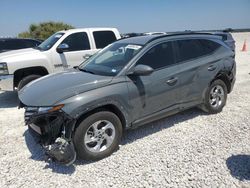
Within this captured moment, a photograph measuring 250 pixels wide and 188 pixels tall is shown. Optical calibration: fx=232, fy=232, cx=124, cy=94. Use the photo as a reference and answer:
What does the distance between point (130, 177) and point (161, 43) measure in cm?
233

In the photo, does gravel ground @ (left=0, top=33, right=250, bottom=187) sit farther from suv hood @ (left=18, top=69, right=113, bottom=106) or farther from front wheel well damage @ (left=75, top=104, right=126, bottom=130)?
suv hood @ (left=18, top=69, right=113, bottom=106)

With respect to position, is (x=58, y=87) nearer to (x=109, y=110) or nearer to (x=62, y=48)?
(x=109, y=110)

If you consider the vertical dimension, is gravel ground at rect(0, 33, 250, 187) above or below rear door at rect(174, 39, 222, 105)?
below

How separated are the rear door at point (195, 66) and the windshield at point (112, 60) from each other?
93cm

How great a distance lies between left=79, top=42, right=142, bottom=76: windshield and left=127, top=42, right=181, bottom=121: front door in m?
0.24

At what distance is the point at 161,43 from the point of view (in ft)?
13.5

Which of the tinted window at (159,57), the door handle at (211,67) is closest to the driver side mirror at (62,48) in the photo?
the tinted window at (159,57)

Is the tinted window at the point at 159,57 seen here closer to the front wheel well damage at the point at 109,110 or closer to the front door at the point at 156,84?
the front door at the point at 156,84

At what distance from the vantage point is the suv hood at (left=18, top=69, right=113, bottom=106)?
3189mm

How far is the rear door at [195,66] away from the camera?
4242 millimetres

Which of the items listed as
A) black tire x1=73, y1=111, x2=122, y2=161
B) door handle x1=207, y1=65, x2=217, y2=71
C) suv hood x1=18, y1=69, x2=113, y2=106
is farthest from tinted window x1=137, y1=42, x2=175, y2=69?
black tire x1=73, y1=111, x2=122, y2=161

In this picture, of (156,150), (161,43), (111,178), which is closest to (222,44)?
(161,43)

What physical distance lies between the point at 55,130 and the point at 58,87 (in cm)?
65

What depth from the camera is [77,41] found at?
678 centimetres
